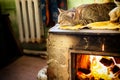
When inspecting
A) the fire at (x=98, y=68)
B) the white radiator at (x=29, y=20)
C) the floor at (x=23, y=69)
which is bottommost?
the floor at (x=23, y=69)

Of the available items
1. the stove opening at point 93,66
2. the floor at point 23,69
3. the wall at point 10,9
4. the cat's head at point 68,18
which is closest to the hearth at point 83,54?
the stove opening at point 93,66

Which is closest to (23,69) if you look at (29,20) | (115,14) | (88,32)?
(29,20)

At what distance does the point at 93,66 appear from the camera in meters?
1.39

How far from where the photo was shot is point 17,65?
2.36 meters

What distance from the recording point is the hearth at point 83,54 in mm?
1233

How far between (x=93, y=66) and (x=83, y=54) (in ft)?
0.43

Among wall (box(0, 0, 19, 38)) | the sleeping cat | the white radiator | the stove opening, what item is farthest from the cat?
wall (box(0, 0, 19, 38))

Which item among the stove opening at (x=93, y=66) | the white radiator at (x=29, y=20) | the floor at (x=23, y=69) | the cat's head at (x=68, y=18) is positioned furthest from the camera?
the white radiator at (x=29, y=20)

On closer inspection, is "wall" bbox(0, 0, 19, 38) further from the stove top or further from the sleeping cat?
the stove top

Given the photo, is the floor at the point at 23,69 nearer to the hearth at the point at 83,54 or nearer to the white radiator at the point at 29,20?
the white radiator at the point at 29,20

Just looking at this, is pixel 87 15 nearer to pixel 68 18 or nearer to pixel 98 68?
pixel 68 18

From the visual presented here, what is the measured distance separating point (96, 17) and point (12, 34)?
1449 mm

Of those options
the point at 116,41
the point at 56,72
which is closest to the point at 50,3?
the point at 56,72

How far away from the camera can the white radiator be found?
2.38m
